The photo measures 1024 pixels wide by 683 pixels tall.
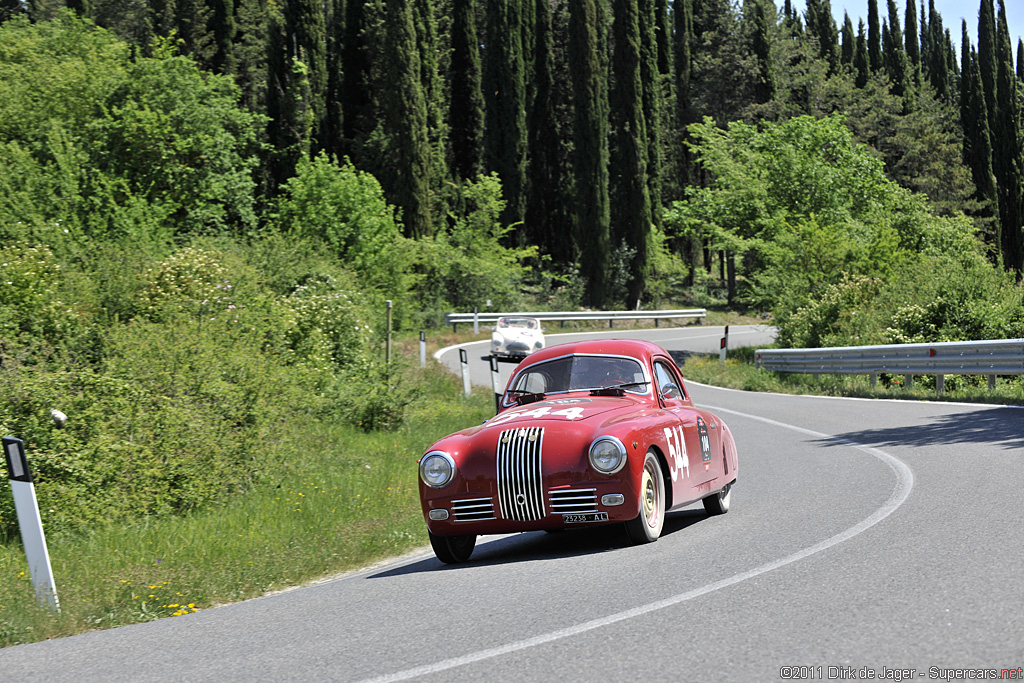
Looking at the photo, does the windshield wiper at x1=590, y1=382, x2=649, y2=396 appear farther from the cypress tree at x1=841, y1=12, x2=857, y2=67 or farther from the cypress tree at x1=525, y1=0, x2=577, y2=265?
the cypress tree at x1=841, y1=12, x2=857, y2=67

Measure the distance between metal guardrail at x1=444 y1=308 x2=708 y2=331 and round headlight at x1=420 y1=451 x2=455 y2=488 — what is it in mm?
36043

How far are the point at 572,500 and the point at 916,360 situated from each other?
14907mm

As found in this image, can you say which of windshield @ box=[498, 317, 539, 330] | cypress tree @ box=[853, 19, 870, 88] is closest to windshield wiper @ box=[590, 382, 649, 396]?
windshield @ box=[498, 317, 539, 330]

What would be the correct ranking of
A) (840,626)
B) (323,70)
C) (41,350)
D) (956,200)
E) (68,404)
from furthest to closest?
(956,200), (323,70), (41,350), (68,404), (840,626)

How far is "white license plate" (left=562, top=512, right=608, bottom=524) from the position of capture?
7.50 m

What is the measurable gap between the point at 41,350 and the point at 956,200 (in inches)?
2505

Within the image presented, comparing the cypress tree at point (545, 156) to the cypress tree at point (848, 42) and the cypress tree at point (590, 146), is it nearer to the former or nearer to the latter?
the cypress tree at point (590, 146)

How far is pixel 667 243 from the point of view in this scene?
2911 inches

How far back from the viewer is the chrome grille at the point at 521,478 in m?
7.64

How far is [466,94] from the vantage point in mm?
60031

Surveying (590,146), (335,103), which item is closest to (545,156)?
(590,146)

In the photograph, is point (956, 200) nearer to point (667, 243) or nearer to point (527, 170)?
point (667, 243)

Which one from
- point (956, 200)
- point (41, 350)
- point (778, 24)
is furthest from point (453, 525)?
point (778, 24)

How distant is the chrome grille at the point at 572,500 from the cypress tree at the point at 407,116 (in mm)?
43232
